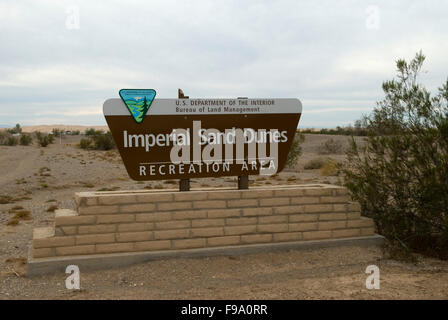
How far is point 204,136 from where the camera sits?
7090 mm

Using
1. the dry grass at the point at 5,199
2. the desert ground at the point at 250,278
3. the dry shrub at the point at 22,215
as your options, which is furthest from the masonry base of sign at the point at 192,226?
the dry grass at the point at 5,199

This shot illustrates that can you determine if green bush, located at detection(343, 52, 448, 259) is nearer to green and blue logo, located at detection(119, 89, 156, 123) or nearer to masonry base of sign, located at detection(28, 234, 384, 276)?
masonry base of sign, located at detection(28, 234, 384, 276)

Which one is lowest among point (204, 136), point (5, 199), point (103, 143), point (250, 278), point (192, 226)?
point (250, 278)

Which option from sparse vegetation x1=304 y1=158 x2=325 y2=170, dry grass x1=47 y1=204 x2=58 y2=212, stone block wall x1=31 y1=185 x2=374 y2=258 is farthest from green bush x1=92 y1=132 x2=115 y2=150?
stone block wall x1=31 y1=185 x2=374 y2=258

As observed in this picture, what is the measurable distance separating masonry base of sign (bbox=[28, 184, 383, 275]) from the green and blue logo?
1.25m

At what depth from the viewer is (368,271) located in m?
6.19

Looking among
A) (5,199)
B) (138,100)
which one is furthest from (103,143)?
(138,100)

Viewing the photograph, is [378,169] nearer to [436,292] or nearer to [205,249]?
[436,292]

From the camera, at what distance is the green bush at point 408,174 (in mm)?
7199

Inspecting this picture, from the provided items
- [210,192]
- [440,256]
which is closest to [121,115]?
[210,192]

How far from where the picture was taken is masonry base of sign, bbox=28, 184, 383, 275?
6316 mm

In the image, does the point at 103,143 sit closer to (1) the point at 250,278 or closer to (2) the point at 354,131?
(2) the point at 354,131

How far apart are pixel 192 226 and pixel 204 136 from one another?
4.79 feet

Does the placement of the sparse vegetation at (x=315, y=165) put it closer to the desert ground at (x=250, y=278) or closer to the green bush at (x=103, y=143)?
the green bush at (x=103, y=143)
